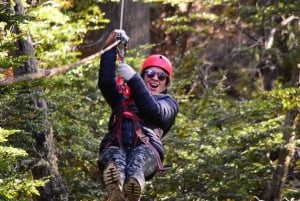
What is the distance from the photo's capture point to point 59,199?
7312mm

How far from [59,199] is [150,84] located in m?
1.87

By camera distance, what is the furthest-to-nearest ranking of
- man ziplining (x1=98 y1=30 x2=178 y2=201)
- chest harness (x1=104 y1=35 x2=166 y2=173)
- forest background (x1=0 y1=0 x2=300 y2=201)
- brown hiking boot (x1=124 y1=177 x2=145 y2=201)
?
forest background (x1=0 y1=0 x2=300 y2=201), chest harness (x1=104 y1=35 x2=166 y2=173), man ziplining (x1=98 y1=30 x2=178 y2=201), brown hiking boot (x1=124 y1=177 x2=145 y2=201)

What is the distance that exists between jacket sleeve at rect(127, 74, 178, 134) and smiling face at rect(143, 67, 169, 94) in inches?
3.7

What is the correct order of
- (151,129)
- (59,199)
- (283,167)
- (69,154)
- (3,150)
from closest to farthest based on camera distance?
(3,150), (151,129), (59,199), (69,154), (283,167)

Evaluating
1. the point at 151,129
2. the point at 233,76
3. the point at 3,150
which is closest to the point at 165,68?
the point at 151,129

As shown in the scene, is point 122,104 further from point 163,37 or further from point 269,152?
point 163,37

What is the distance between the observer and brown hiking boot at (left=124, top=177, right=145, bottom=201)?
5.38 m

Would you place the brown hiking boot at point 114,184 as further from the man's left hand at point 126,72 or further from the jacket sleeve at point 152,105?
the man's left hand at point 126,72

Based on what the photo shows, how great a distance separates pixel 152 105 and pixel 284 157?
3.91 metres

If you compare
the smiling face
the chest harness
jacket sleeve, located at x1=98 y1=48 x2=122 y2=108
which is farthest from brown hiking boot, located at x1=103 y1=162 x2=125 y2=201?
the smiling face

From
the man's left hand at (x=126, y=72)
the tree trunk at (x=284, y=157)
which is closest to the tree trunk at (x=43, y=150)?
the man's left hand at (x=126, y=72)

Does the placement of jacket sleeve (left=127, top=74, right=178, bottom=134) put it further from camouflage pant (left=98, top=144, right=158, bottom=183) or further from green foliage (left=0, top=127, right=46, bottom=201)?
green foliage (left=0, top=127, right=46, bottom=201)

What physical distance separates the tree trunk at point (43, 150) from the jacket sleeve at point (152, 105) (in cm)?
165

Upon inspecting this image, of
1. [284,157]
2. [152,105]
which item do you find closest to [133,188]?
[152,105]
